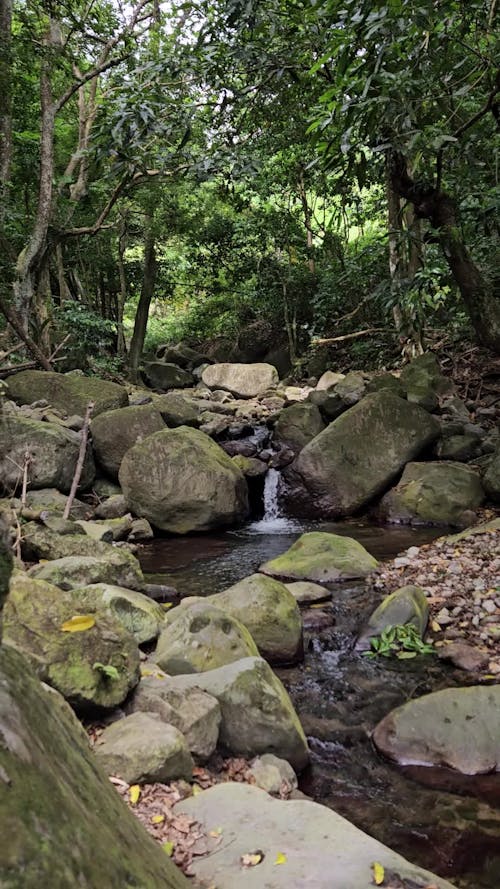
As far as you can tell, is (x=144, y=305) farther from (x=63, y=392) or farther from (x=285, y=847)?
(x=285, y=847)

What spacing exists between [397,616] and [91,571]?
2574mm

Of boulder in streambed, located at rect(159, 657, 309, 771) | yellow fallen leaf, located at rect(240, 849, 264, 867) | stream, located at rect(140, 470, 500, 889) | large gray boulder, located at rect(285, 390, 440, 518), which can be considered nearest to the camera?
yellow fallen leaf, located at rect(240, 849, 264, 867)

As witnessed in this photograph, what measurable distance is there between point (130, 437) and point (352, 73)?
6.95m

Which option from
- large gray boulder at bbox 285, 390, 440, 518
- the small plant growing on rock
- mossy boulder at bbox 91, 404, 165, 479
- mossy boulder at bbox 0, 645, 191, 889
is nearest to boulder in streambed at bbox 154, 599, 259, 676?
the small plant growing on rock

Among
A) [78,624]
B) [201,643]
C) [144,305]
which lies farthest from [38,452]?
[144,305]

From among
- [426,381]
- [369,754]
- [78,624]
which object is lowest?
[369,754]

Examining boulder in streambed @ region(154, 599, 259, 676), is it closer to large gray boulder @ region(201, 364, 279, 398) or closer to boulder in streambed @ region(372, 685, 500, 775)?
boulder in streambed @ region(372, 685, 500, 775)

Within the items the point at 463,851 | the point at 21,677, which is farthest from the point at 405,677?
the point at 21,677

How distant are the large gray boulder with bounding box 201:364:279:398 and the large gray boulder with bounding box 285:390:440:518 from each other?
5.98 meters

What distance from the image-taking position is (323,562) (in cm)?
659

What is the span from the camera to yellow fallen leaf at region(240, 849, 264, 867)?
6.47ft

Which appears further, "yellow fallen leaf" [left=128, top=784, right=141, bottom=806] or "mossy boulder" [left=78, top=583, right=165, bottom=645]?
"mossy boulder" [left=78, top=583, right=165, bottom=645]

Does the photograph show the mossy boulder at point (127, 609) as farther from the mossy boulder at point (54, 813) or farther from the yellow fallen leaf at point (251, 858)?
the mossy boulder at point (54, 813)

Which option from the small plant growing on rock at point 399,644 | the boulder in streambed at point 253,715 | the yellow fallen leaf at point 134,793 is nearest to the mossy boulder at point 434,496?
the small plant growing on rock at point 399,644
